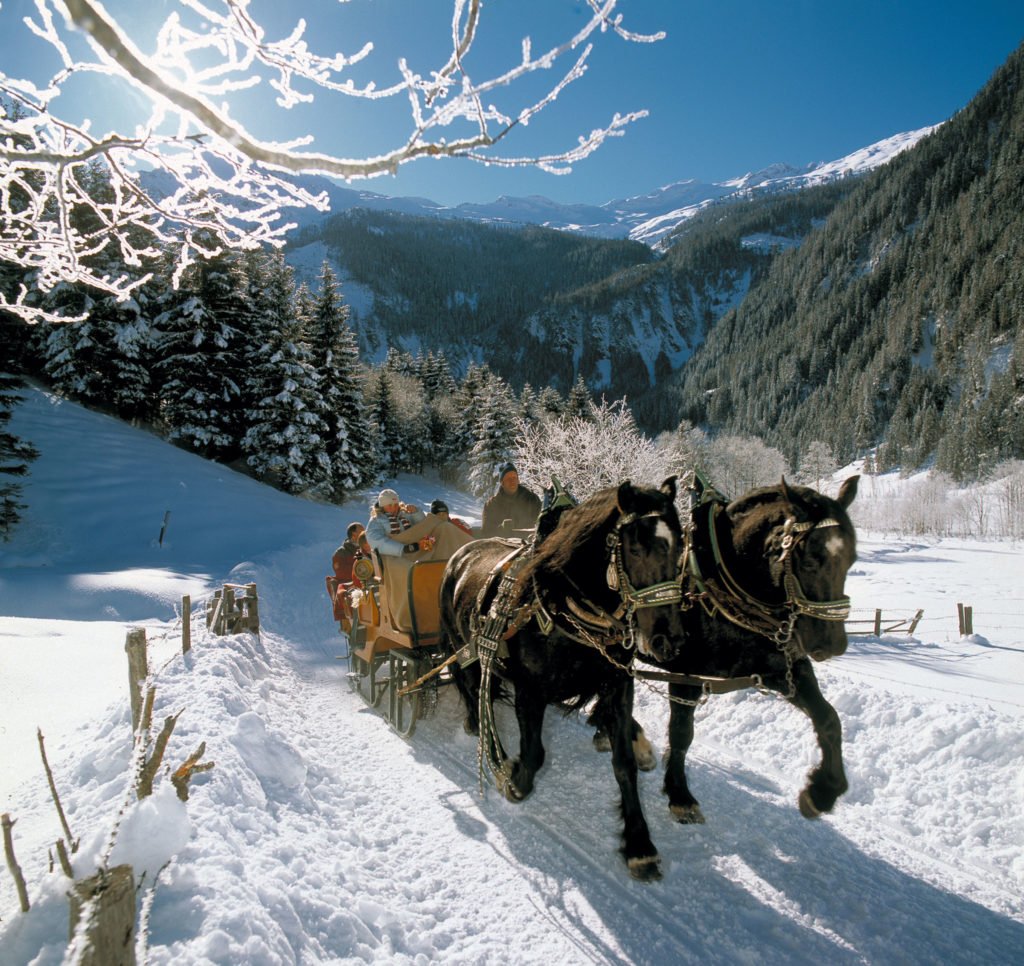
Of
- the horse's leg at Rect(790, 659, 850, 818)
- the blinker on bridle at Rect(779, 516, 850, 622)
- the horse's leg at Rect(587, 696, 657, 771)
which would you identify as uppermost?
→ the blinker on bridle at Rect(779, 516, 850, 622)

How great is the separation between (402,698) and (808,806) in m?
3.85

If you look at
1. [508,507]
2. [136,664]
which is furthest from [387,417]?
[136,664]

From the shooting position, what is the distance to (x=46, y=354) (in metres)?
24.9

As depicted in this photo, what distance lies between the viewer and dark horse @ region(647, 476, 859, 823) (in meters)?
3.49

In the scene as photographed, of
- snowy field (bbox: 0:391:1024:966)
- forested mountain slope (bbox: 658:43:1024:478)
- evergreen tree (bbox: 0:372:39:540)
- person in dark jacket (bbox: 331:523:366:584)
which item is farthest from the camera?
forested mountain slope (bbox: 658:43:1024:478)

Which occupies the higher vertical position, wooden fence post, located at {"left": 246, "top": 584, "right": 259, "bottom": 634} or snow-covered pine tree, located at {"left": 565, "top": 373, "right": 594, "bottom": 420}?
snow-covered pine tree, located at {"left": 565, "top": 373, "right": 594, "bottom": 420}

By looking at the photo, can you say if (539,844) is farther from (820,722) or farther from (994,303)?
(994,303)

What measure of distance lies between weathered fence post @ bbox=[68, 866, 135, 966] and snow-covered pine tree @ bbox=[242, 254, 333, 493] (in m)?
26.0

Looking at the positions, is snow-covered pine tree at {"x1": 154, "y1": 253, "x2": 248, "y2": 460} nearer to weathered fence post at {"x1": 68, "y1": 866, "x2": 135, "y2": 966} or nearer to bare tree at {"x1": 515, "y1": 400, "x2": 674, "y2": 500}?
bare tree at {"x1": 515, "y1": 400, "x2": 674, "y2": 500}

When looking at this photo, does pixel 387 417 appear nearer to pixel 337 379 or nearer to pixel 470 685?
pixel 337 379

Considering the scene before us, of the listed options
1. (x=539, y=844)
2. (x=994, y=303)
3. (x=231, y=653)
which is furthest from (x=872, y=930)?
(x=994, y=303)

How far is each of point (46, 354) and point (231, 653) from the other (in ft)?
83.0

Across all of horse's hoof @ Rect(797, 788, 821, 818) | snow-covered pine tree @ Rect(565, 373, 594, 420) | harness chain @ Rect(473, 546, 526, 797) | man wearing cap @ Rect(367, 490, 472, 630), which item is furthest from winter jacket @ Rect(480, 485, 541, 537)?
snow-covered pine tree @ Rect(565, 373, 594, 420)

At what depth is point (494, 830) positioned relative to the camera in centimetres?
416
